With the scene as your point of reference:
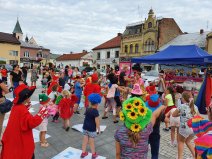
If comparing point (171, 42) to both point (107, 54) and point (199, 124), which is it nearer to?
point (107, 54)

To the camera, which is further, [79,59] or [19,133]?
[79,59]

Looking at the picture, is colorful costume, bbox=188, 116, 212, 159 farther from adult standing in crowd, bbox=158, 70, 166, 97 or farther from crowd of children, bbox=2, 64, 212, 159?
adult standing in crowd, bbox=158, 70, 166, 97

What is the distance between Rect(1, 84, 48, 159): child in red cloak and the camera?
10.6ft

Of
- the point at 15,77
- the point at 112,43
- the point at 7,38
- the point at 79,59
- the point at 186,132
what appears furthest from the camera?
the point at 79,59

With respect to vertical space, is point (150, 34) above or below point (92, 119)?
above

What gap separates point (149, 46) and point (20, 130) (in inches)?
1393

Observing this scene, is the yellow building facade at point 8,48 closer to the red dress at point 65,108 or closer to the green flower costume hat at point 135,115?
the red dress at point 65,108

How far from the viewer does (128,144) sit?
2.69 meters

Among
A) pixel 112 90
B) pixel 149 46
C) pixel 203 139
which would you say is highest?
pixel 149 46

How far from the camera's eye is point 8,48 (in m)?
51.3

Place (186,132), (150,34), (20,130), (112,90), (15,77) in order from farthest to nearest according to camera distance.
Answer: (150,34)
(15,77)
(112,90)
(186,132)
(20,130)

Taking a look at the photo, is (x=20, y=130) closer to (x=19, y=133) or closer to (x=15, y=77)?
(x=19, y=133)

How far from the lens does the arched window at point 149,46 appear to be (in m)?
36.4

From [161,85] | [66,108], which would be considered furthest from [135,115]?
[161,85]
